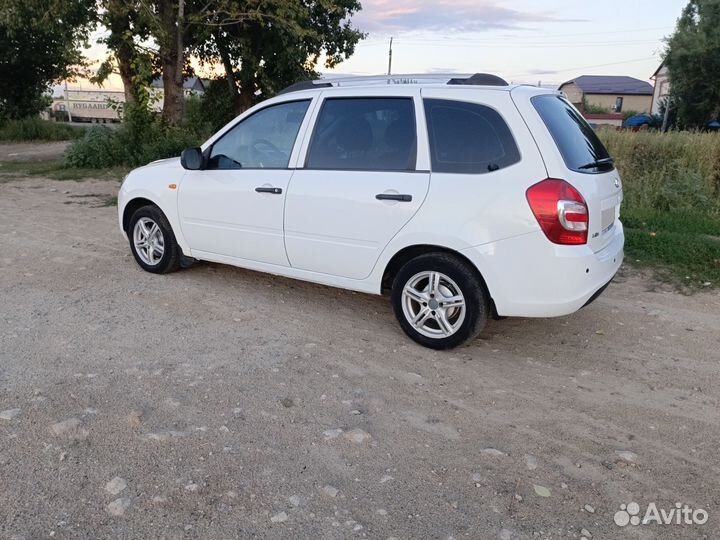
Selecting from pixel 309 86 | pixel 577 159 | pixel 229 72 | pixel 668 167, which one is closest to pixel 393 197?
pixel 577 159

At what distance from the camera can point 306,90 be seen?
5.12 metres

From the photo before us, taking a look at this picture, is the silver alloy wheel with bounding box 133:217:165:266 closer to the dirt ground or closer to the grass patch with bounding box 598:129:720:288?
the dirt ground

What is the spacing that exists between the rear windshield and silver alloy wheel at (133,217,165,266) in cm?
377

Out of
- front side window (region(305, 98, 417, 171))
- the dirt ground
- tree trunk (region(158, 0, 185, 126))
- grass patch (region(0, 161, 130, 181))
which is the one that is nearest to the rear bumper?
the dirt ground

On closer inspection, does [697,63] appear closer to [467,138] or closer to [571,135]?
[571,135]

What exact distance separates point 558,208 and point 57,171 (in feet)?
46.0

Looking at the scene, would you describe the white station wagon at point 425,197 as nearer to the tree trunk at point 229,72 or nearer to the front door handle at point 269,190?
the front door handle at point 269,190

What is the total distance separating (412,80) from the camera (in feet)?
15.4

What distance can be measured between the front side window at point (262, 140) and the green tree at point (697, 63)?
31584mm

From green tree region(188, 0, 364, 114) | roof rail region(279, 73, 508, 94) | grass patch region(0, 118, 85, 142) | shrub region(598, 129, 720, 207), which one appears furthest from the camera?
grass patch region(0, 118, 85, 142)

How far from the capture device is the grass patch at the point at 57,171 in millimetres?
13930

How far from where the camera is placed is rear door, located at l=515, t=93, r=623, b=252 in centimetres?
400

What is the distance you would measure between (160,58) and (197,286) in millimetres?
12683

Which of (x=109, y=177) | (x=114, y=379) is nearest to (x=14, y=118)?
(x=109, y=177)
